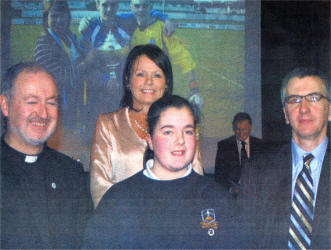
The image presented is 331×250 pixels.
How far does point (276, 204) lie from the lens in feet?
3.23

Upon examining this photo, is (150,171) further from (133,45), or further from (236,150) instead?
(133,45)

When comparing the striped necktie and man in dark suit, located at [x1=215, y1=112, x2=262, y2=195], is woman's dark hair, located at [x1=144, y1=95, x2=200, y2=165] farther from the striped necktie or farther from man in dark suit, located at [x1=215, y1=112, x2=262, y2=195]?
the striped necktie

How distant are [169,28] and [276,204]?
25.5 inches

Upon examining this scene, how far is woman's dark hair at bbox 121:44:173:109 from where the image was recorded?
41.3 inches

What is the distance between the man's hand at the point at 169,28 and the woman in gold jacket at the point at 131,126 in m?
0.10

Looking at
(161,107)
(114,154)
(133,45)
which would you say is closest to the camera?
(161,107)

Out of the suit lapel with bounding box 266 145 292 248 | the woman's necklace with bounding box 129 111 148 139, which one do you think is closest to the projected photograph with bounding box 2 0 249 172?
the woman's necklace with bounding box 129 111 148 139

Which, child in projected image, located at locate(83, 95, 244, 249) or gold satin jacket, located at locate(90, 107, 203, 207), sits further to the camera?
gold satin jacket, located at locate(90, 107, 203, 207)

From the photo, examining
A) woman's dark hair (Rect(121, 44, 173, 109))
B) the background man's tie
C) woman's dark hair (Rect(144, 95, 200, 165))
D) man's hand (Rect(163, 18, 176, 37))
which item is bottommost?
the background man's tie

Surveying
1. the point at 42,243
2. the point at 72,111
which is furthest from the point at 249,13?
the point at 42,243

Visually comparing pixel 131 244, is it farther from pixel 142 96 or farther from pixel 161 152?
pixel 142 96

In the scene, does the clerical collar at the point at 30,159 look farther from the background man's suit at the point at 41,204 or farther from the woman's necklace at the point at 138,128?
the woman's necklace at the point at 138,128

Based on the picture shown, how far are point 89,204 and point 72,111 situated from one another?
12.3 inches

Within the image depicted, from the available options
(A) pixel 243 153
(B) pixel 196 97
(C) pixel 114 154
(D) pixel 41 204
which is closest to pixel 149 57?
(B) pixel 196 97
